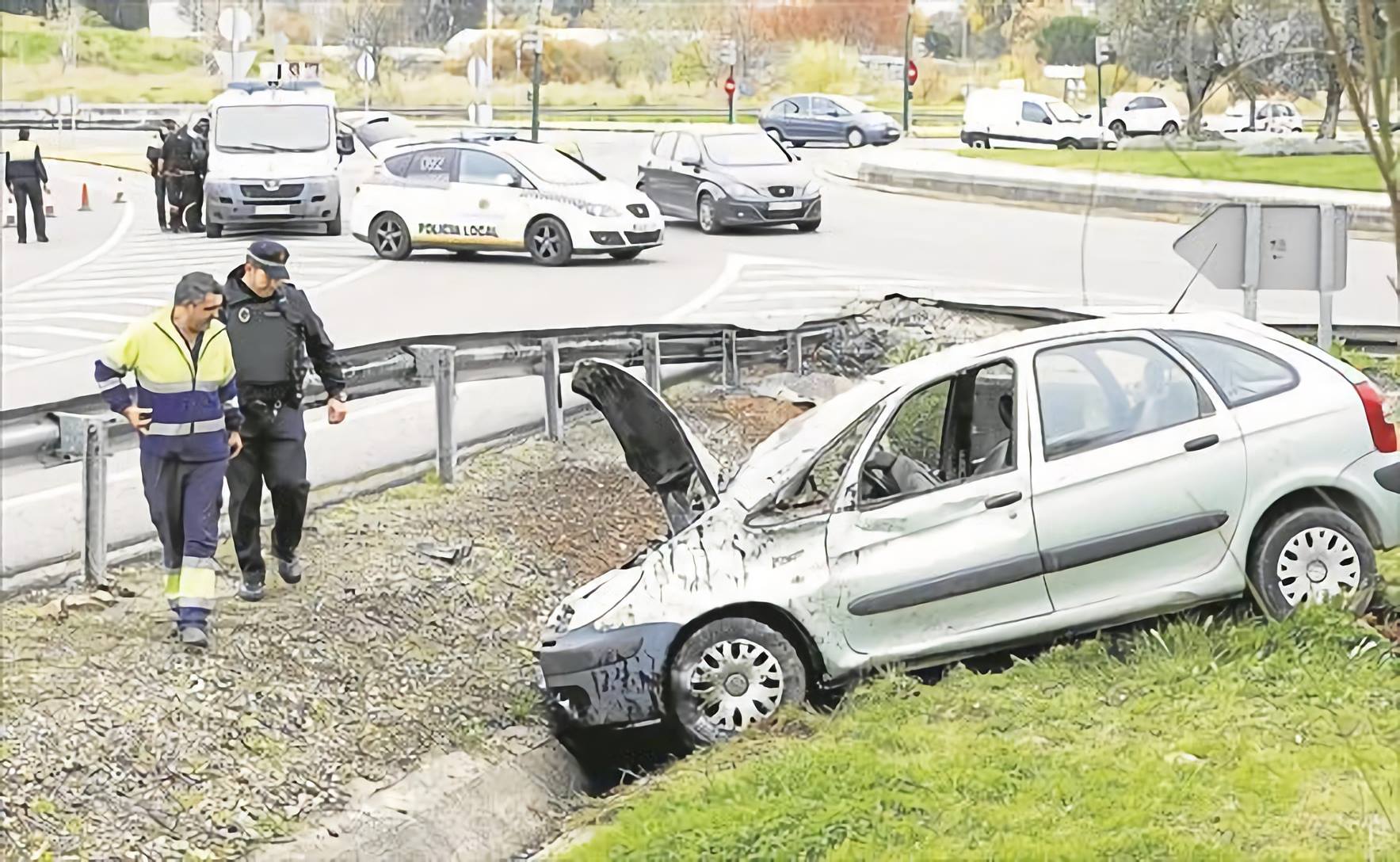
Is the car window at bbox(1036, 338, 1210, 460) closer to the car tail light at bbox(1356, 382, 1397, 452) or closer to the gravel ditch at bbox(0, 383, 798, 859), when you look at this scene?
the car tail light at bbox(1356, 382, 1397, 452)

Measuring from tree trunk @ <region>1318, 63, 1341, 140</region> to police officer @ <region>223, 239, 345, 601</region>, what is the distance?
5710mm

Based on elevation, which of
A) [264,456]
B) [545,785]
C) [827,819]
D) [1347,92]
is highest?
[1347,92]

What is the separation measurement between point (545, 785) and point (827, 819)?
202 cm

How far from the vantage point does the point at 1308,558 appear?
7.54 meters

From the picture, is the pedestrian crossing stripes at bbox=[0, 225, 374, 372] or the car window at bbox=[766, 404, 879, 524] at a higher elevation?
the car window at bbox=[766, 404, 879, 524]

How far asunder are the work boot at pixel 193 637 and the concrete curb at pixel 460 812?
1.23 metres

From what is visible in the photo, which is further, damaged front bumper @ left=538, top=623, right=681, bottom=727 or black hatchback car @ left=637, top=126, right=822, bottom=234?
black hatchback car @ left=637, top=126, right=822, bottom=234

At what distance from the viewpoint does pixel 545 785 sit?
7.54 m

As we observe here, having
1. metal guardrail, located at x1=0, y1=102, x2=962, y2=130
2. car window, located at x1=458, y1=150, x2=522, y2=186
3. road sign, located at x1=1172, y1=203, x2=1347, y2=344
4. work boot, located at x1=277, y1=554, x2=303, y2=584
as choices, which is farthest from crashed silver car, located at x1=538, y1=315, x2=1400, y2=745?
metal guardrail, located at x1=0, y1=102, x2=962, y2=130

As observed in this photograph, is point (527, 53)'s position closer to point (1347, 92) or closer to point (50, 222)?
point (50, 222)

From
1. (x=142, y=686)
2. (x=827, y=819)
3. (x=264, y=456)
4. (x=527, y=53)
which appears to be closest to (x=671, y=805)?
(x=827, y=819)

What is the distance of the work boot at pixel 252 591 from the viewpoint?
28.8 ft

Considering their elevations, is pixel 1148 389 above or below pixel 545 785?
above

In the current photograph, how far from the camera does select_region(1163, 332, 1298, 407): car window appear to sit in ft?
25.1
